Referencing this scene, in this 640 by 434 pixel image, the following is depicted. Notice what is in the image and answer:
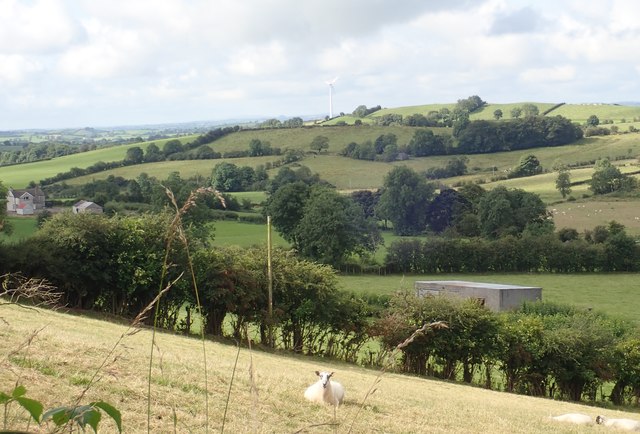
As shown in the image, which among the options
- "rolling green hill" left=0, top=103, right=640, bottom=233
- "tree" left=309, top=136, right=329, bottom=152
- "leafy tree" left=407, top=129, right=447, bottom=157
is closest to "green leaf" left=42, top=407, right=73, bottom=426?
"rolling green hill" left=0, top=103, right=640, bottom=233

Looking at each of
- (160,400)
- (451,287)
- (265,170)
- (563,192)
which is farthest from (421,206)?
(160,400)

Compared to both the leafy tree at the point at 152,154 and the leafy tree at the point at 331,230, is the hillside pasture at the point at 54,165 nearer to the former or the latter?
the leafy tree at the point at 152,154

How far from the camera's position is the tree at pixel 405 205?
107 metres

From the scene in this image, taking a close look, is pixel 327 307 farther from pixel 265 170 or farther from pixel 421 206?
pixel 265 170

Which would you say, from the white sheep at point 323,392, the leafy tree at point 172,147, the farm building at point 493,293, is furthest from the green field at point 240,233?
the white sheep at point 323,392

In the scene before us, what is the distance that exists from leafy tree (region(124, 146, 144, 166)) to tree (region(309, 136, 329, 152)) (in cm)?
3222

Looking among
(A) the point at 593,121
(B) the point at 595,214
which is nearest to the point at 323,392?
(B) the point at 595,214

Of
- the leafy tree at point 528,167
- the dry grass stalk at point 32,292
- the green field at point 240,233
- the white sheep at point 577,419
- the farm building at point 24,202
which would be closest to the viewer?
the dry grass stalk at point 32,292

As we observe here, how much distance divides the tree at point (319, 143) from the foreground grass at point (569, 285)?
69.5m

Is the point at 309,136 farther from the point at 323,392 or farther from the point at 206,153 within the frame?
the point at 323,392

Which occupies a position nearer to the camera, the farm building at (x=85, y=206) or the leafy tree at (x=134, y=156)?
the farm building at (x=85, y=206)

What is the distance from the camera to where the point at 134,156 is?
460 feet

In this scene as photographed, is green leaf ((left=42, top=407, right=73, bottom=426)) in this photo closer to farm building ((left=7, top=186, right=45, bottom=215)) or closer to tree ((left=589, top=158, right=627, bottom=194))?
farm building ((left=7, top=186, right=45, bottom=215))

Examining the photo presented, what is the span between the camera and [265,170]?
129 m
